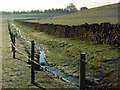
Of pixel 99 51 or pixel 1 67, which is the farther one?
pixel 99 51

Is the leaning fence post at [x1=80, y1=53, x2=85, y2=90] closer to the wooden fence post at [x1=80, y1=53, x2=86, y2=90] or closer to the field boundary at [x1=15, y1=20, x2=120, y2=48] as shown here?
the wooden fence post at [x1=80, y1=53, x2=86, y2=90]

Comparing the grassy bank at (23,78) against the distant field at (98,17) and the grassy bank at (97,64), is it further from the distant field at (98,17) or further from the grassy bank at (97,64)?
the distant field at (98,17)

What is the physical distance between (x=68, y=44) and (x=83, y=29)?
1.98 meters

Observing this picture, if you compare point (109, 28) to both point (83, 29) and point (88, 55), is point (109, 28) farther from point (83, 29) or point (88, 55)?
point (83, 29)

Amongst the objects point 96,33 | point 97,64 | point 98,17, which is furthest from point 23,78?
point 98,17

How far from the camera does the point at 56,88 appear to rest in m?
11.9

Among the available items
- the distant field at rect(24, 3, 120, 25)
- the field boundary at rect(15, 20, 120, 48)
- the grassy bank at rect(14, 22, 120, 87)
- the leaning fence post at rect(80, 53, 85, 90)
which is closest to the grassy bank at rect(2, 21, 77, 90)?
the grassy bank at rect(14, 22, 120, 87)

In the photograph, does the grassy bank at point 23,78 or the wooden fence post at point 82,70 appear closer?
the wooden fence post at point 82,70

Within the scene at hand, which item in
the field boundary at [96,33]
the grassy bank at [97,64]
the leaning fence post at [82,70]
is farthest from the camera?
the field boundary at [96,33]

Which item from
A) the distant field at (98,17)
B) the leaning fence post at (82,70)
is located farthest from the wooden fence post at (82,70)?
the distant field at (98,17)

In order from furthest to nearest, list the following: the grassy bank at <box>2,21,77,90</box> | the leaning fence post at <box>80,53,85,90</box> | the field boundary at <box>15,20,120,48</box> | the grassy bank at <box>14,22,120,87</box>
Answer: the field boundary at <box>15,20,120,48</box> < the grassy bank at <box>14,22,120,87</box> < the grassy bank at <box>2,21,77,90</box> < the leaning fence post at <box>80,53,85,90</box>

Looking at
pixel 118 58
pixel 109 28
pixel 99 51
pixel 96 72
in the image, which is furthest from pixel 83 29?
pixel 96 72

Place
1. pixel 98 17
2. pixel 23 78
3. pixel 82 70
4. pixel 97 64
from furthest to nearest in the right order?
pixel 98 17 < pixel 97 64 < pixel 23 78 < pixel 82 70

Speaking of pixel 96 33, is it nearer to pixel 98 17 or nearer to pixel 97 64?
pixel 97 64
